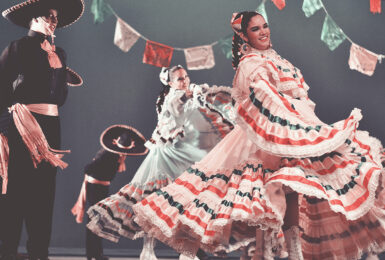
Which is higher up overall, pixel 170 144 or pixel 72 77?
pixel 72 77

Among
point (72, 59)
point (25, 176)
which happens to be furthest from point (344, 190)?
point (72, 59)

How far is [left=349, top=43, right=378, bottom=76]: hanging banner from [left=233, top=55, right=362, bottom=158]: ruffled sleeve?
8.77ft

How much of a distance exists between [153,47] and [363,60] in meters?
2.25

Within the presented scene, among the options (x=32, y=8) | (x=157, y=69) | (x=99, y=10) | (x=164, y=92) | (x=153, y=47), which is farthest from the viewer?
(x=157, y=69)

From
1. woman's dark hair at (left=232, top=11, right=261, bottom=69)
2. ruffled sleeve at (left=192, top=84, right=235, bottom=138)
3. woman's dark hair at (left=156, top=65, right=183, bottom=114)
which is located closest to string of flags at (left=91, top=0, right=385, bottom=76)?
woman's dark hair at (left=156, top=65, right=183, bottom=114)

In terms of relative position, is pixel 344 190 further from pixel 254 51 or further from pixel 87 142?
pixel 87 142

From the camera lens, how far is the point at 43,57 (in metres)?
2.73

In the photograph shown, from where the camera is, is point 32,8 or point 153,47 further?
point 153,47

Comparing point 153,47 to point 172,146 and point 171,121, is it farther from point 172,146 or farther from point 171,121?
point 172,146

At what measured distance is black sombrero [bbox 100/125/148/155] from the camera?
363 centimetres

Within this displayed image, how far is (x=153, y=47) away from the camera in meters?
4.34

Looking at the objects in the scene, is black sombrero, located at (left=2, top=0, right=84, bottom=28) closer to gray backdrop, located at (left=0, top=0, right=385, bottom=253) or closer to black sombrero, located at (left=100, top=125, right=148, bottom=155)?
black sombrero, located at (left=100, top=125, right=148, bottom=155)

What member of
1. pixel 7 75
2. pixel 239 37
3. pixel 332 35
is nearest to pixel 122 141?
pixel 7 75

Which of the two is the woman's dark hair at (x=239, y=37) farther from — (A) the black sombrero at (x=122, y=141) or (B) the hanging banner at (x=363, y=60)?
(B) the hanging banner at (x=363, y=60)
